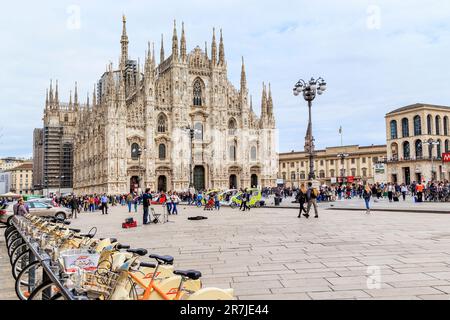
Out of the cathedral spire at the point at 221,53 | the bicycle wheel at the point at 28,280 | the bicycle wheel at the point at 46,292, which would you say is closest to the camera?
the bicycle wheel at the point at 46,292

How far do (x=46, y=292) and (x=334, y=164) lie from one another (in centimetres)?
8954

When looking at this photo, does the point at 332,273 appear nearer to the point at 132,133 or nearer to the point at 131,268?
the point at 131,268

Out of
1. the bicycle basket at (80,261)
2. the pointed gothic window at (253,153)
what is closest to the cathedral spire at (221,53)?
the pointed gothic window at (253,153)

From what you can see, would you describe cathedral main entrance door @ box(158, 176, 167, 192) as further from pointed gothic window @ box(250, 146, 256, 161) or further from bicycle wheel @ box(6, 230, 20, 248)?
bicycle wheel @ box(6, 230, 20, 248)

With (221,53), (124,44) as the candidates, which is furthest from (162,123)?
(124,44)

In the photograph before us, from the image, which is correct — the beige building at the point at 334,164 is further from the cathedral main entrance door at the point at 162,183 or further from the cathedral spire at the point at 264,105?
Result: the cathedral main entrance door at the point at 162,183

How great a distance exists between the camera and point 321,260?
26.0 feet

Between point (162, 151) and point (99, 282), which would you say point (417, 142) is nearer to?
point (162, 151)

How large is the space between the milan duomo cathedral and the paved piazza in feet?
135

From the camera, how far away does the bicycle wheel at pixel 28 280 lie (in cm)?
557

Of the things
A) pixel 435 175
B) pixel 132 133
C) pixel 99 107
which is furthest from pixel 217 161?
pixel 435 175

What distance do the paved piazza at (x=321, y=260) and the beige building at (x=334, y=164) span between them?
7234 centimetres

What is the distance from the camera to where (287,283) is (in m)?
6.17

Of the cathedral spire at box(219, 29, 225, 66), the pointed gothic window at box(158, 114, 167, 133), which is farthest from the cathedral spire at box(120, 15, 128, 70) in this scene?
the cathedral spire at box(219, 29, 225, 66)
